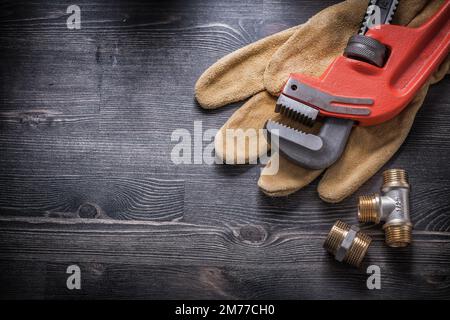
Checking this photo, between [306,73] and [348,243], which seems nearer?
[348,243]

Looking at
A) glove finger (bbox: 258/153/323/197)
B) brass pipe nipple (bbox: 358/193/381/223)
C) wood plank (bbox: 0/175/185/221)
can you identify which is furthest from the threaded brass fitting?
wood plank (bbox: 0/175/185/221)

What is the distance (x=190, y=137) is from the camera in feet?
4.39

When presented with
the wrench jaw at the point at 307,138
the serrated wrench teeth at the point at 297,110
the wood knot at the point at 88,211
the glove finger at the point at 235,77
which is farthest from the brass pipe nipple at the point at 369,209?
the wood knot at the point at 88,211

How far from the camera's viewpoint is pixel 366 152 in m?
1.30

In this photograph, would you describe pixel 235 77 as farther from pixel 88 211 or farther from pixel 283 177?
pixel 88 211

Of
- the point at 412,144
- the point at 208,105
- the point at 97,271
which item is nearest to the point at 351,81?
the point at 412,144

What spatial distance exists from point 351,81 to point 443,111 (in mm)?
274

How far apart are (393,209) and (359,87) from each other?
1.00 feet

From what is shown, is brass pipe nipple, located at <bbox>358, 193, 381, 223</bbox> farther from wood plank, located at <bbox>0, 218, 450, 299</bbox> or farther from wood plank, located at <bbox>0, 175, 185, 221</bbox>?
wood plank, located at <bbox>0, 175, 185, 221</bbox>

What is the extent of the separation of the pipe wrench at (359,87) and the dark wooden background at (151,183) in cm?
11

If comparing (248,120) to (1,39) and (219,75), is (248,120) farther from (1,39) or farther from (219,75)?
(1,39)

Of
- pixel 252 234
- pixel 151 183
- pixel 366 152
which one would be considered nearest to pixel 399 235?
pixel 366 152

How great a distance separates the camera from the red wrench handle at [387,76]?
125 cm

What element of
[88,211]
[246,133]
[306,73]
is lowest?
[88,211]
